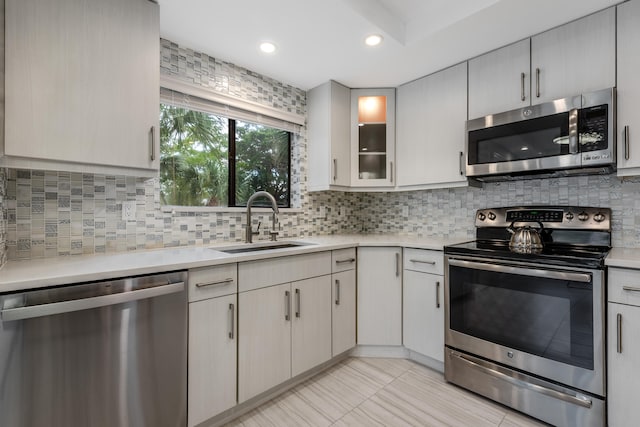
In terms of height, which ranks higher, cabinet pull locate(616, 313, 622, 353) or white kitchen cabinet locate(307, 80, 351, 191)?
white kitchen cabinet locate(307, 80, 351, 191)

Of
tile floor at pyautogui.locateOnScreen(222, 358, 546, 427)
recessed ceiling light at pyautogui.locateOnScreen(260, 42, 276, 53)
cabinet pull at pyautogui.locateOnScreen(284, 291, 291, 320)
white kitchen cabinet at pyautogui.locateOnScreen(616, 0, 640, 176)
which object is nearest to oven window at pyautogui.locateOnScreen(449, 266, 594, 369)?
tile floor at pyautogui.locateOnScreen(222, 358, 546, 427)

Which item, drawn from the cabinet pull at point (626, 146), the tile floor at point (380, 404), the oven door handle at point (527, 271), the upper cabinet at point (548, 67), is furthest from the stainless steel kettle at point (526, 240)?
the tile floor at point (380, 404)

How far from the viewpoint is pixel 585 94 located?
1640mm

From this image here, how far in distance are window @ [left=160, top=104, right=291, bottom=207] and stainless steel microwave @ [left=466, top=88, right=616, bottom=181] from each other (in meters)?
1.61

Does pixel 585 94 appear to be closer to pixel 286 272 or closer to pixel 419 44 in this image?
pixel 419 44

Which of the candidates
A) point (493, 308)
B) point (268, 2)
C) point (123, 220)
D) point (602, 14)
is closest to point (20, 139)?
point (123, 220)

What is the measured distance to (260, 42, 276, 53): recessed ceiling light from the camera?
1.96 m

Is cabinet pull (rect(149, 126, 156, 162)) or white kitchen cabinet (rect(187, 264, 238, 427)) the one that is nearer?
white kitchen cabinet (rect(187, 264, 238, 427))

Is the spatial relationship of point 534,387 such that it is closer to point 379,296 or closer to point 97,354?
point 379,296

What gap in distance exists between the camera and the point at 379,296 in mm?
2291

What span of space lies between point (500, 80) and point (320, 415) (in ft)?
8.08

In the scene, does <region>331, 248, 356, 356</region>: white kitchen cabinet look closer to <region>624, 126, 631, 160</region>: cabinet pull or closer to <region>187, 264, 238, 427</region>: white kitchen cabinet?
<region>187, 264, 238, 427</region>: white kitchen cabinet

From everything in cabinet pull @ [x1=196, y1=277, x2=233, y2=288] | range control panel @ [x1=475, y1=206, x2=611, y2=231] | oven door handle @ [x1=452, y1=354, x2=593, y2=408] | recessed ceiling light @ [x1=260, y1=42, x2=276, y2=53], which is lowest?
oven door handle @ [x1=452, y1=354, x2=593, y2=408]

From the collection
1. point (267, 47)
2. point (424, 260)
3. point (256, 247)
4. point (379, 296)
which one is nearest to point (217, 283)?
point (256, 247)
